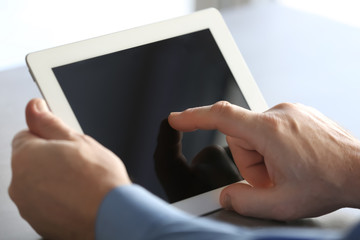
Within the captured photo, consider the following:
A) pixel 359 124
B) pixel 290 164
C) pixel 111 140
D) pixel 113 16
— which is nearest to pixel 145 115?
pixel 111 140

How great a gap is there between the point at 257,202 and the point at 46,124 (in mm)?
265

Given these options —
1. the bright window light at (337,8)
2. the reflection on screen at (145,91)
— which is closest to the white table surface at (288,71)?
the reflection on screen at (145,91)

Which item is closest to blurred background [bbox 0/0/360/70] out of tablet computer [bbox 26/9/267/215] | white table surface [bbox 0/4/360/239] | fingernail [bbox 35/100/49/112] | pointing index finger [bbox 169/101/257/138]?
white table surface [bbox 0/4/360/239]

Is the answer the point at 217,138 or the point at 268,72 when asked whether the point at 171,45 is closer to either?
the point at 217,138

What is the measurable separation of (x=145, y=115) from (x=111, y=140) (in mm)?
63

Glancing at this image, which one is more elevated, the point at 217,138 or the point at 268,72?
the point at 268,72

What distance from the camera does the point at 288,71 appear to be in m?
1.16

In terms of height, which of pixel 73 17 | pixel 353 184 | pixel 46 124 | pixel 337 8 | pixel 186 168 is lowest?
pixel 353 184

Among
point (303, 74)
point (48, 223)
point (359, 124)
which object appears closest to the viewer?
point (48, 223)

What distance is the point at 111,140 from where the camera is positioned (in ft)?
2.42

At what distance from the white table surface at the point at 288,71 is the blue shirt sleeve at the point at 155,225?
0.22 m

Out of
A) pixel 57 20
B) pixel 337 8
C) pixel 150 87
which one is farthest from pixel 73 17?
pixel 150 87

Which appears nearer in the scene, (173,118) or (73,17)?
(173,118)

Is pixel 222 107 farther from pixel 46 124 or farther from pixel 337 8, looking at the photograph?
pixel 337 8
